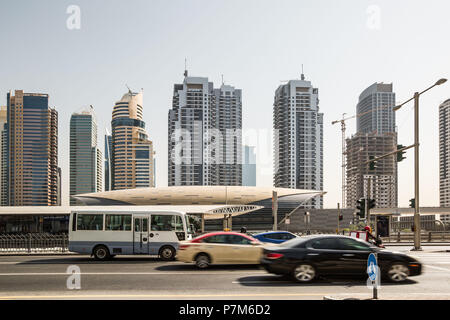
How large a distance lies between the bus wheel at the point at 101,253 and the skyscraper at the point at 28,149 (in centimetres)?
18280


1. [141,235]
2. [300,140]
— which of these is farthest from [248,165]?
[141,235]

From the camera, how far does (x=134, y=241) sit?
19094mm

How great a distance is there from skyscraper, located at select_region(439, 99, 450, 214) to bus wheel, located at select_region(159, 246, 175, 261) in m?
132

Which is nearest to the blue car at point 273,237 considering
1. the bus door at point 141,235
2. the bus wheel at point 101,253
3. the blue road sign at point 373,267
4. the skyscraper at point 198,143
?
the bus door at point 141,235

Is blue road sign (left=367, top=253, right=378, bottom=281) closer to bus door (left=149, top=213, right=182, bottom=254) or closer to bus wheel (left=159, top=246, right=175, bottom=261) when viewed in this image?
bus wheel (left=159, top=246, right=175, bottom=261)

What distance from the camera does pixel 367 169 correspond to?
154750 millimetres

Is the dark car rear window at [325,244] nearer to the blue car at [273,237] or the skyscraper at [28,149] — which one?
the blue car at [273,237]

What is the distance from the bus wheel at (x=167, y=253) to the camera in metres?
18.5

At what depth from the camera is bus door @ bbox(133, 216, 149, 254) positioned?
19.0 metres

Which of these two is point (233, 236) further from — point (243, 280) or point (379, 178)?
point (379, 178)

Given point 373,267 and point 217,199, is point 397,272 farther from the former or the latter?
point 217,199
